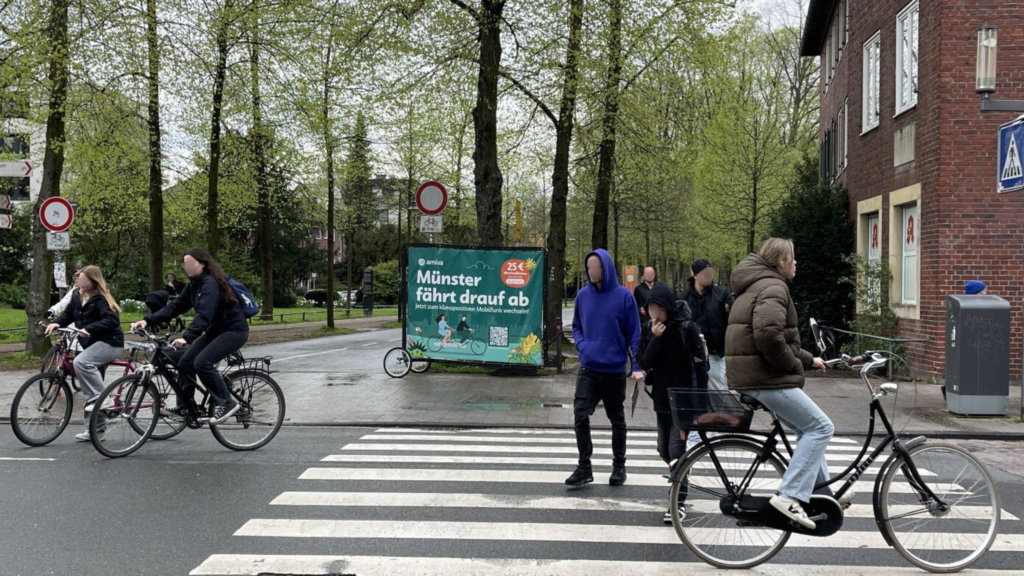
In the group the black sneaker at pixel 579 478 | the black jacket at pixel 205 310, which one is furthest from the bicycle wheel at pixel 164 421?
the black sneaker at pixel 579 478

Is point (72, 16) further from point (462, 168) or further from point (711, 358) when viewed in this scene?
point (462, 168)

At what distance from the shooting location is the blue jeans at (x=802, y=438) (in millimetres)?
4359

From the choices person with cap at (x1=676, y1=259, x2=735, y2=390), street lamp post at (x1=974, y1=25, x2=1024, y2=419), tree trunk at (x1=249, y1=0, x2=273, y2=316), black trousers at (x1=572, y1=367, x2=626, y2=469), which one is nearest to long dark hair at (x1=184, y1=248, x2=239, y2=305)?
black trousers at (x1=572, y1=367, x2=626, y2=469)

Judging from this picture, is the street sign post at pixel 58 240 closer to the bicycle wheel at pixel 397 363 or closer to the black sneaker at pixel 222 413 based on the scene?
the bicycle wheel at pixel 397 363

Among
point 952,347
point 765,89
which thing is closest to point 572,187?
point 765,89

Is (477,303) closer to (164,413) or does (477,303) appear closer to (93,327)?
(164,413)

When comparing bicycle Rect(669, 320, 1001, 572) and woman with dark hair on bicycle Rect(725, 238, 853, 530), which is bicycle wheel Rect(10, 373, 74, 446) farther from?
woman with dark hair on bicycle Rect(725, 238, 853, 530)

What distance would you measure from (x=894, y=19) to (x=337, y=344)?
628 inches

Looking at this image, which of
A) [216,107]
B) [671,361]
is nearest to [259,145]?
[216,107]

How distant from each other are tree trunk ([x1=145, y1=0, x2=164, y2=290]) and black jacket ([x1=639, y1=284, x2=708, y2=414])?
1475 centimetres

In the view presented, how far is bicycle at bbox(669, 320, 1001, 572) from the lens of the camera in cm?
440

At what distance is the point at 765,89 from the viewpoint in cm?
3428

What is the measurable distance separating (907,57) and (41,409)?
577 inches

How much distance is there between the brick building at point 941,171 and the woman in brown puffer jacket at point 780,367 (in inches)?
360
